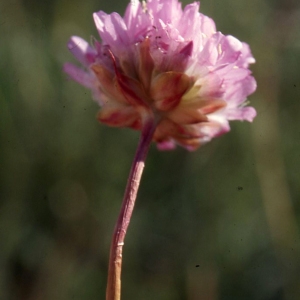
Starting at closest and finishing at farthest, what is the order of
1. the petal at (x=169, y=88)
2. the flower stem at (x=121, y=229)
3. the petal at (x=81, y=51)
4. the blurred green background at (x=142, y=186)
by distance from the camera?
1. the flower stem at (x=121, y=229)
2. the petal at (x=169, y=88)
3. the petal at (x=81, y=51)
4. the blurred green background at (x=142, y=186)

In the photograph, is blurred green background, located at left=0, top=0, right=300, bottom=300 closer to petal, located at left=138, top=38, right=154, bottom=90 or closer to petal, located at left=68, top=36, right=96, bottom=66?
petal, located at left=68, top=36, right=96, bottom=66

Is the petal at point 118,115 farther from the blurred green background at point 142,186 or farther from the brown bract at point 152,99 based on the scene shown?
the blurred green background at point 142,186

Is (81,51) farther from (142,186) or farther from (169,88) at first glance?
(142,186)

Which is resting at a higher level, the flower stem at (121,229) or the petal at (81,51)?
the petal at (81,51)

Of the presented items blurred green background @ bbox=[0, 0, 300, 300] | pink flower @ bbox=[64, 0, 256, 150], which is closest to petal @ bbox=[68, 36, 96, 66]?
pink flower @ bbox=[64, 0, 256, 150]

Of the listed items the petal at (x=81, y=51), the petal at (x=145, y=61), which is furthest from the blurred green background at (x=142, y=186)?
the petal at (x=145, y=61)

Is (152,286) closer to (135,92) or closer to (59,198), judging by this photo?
(59,198)
